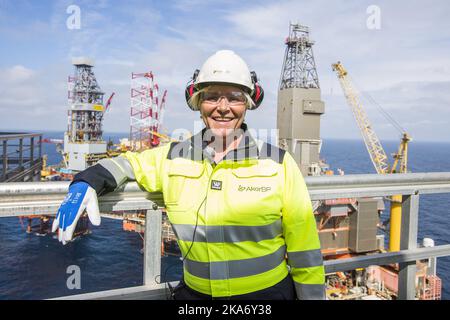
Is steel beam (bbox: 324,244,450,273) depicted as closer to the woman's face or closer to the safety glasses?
the woman's face

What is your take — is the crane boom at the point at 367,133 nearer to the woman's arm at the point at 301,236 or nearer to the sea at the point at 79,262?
the sea at the point at 79,262

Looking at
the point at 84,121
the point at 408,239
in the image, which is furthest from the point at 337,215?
the point at 84,121

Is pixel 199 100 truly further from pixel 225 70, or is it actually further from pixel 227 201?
pixel 227 201

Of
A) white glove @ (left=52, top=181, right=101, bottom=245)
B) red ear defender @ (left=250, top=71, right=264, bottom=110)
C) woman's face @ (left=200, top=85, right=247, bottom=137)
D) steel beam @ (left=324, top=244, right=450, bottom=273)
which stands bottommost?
steel beam @ (left=324, top=244, right=450, bottom=273)

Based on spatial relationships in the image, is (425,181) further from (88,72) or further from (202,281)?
(88,72)

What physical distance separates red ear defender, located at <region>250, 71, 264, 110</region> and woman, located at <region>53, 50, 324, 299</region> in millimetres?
116

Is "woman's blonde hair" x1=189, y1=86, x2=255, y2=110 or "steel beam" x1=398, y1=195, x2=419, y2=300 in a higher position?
"woman's blonde hair" x1=189, y1=86, x2=255, y2=110

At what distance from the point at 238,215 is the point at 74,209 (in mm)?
1016

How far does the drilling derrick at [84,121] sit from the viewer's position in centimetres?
4503

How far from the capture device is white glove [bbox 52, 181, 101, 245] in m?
2.08

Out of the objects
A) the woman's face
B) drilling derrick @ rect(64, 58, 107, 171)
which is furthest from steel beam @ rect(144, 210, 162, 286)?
drilling derrick @ rect(64, 58, 107, 171)

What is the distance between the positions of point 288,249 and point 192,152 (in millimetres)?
942

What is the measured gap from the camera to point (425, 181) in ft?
10.5
